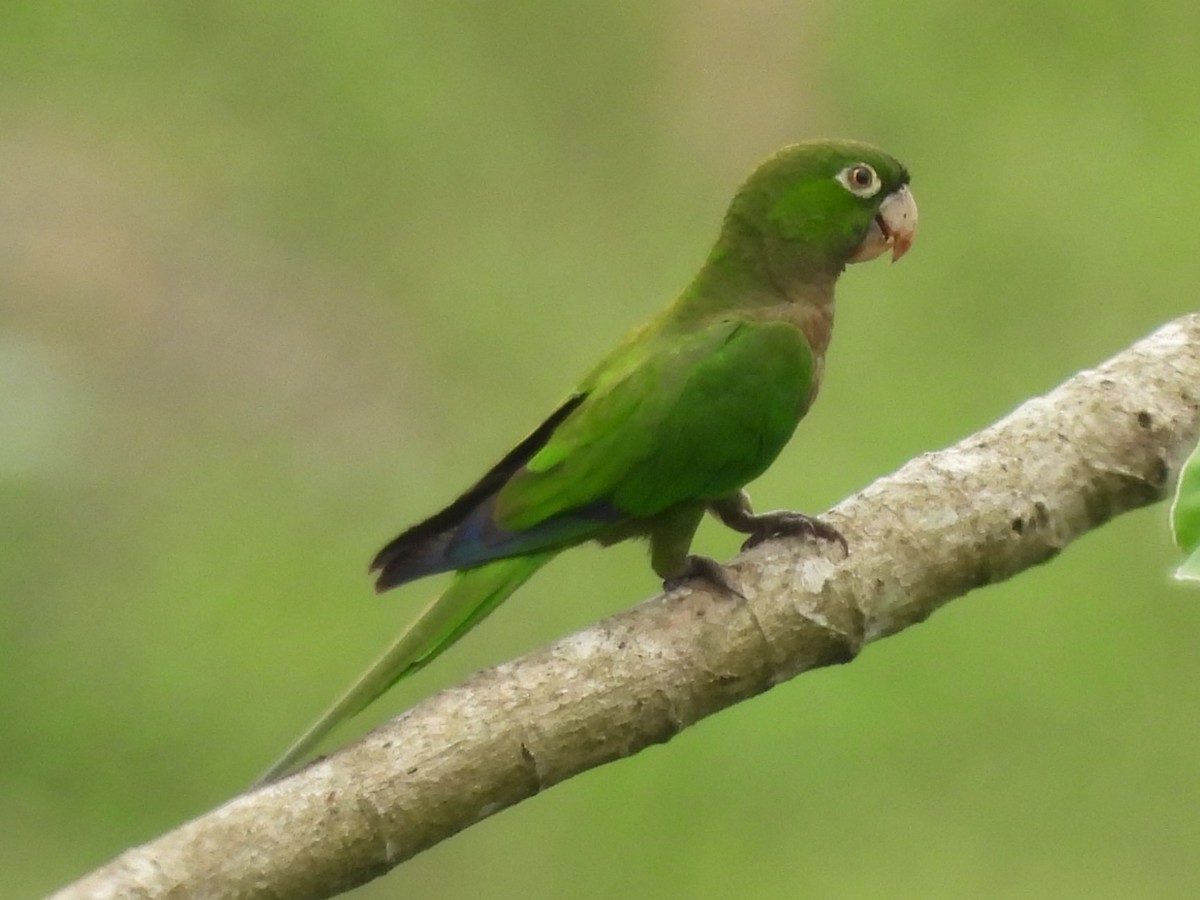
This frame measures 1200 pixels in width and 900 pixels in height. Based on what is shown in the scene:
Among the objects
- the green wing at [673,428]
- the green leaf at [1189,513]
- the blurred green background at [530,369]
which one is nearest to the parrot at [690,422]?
the green wing at [673,428]

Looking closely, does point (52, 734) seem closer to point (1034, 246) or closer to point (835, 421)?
point (835, 421)

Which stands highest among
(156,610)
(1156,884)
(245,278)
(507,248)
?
(245,278)

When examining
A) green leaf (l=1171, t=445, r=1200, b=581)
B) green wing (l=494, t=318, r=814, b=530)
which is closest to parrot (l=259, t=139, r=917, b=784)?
green wing (l=494, t=318, r=814, b=530)

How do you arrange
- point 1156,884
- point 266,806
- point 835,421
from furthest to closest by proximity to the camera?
point 835,421 → point 1156,884 → point 266,806

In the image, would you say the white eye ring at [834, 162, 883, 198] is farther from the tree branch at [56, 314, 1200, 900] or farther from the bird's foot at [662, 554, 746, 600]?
the bird's foot at [662, 554, 746, 600]

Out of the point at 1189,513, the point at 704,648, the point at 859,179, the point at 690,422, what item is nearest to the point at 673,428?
the point at 690,422

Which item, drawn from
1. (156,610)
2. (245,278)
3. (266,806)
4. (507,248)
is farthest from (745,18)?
(266,806)

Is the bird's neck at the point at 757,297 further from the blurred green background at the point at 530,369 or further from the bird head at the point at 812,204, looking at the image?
the blurred green background at the point at 530,369

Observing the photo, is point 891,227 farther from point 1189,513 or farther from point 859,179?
point 1189,513
